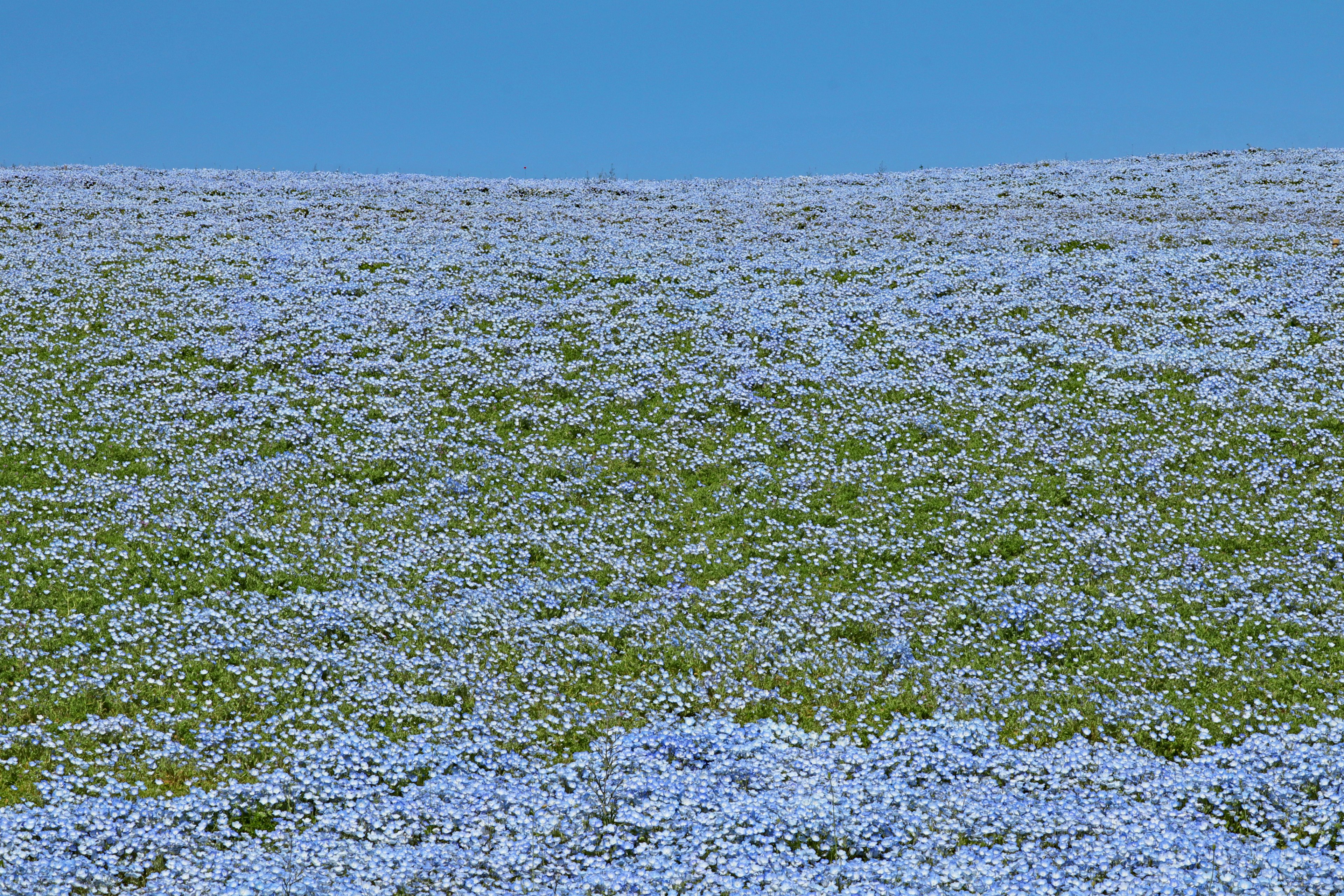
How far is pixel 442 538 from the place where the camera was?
1753 centimetres

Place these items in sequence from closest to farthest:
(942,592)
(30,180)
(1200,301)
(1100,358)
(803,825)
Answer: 1. (803,825)
2. (942,592)
3. (1100,358)
4. (1200,301)
5. (30,180)

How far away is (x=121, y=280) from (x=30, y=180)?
21.9 meters

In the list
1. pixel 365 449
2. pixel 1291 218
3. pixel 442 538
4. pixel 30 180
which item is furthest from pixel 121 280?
pixel 1291 218

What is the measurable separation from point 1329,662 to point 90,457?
21.7 m

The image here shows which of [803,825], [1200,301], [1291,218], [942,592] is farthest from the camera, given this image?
[1291,218]

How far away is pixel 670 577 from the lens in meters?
16.8

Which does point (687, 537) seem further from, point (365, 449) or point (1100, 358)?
point (1100, 358)

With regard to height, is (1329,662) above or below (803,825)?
above

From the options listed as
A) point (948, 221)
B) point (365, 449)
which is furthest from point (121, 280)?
point (948, 221)

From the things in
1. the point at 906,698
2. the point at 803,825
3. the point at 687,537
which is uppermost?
the point at 687,537

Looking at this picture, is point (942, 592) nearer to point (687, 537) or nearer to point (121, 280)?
point (687, 537)

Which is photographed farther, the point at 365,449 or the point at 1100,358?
the point at 1100,358

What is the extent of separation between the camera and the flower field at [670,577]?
11.0m

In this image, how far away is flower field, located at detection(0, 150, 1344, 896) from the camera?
433 inches
